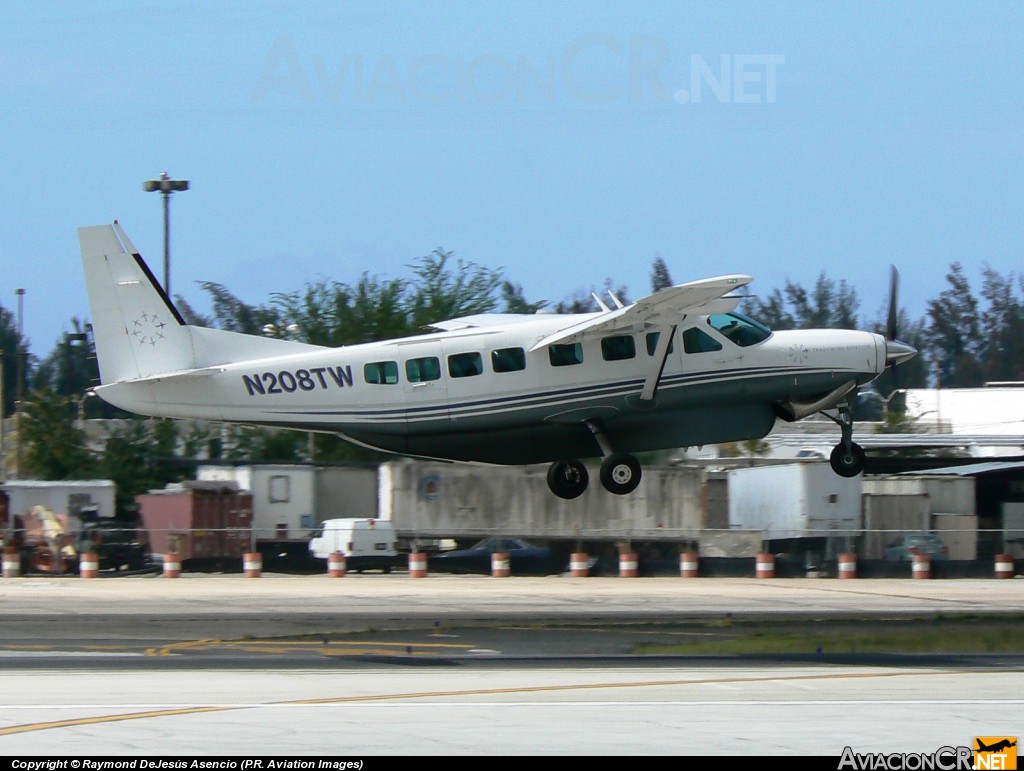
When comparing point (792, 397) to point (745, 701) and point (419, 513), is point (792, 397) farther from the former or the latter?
point (419, 513)

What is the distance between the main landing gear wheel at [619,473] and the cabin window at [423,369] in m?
3.89

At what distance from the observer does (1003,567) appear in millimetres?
42156

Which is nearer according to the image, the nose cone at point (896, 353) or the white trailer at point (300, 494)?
the nose cone at point (896, 353)

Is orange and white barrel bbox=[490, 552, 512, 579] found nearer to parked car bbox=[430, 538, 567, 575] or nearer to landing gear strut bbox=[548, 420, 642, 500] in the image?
parked car bbox=[430, 538, 567, 575]

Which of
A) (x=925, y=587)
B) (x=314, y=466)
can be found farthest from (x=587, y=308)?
(x=925, y=587)

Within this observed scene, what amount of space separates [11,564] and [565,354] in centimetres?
2467

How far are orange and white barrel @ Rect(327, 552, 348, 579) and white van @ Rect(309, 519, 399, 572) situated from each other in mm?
875

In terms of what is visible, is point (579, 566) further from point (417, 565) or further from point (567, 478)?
point (567, 478)

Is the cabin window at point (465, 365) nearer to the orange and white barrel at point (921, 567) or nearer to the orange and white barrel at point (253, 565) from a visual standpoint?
the orange and white barrel at point (253, 565)

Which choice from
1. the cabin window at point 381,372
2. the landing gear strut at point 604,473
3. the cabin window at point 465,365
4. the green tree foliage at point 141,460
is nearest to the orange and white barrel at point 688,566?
the landing gear strut at point 604,473

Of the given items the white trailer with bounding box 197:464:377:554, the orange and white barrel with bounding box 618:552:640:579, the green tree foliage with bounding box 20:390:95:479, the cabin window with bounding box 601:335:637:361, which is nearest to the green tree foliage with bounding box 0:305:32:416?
the green tree foliage with bounding box 20:390:95:479

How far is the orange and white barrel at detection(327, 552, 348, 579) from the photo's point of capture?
42.8 meters

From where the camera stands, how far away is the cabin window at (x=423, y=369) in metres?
25.2

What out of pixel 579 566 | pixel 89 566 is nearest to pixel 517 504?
pixel 579 566
